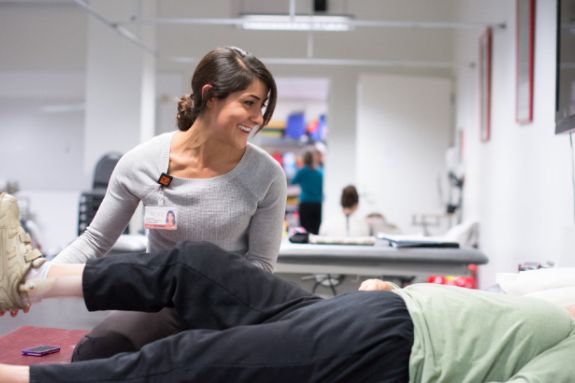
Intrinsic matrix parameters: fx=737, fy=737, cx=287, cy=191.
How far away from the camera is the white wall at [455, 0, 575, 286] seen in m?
3.77

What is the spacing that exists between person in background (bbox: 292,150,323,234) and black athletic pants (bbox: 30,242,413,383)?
6679 millimetres

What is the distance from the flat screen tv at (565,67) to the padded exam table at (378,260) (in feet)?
2.63

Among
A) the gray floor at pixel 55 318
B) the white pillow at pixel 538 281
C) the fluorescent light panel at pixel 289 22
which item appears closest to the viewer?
the white pillow at pixel 538 281

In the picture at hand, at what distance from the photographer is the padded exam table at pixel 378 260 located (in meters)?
3.48

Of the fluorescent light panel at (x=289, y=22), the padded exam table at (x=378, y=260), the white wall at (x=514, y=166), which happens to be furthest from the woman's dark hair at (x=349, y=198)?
the padded exam table at (x=378, y=260)

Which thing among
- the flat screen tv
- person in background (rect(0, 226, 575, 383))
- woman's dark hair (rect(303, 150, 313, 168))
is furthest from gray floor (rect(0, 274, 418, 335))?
woman's dark hair (rect(303, 150, 313, 168))

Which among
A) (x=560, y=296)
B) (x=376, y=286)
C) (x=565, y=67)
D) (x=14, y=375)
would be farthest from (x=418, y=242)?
(x=14, y=375)

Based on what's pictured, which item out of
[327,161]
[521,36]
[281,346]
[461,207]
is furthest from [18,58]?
[281,346]

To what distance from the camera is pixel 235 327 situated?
1.66 metres

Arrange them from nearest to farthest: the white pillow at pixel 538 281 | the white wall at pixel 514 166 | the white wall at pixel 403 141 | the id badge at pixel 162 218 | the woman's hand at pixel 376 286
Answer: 1. the woman's hand at pixel 376 286
2. the id badge at pixel 162 218
3. the white pillow at pixel 538 281
4. the white wall at pixel 514 166
5. the white wall at pixel 403 141

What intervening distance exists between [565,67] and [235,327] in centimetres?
202

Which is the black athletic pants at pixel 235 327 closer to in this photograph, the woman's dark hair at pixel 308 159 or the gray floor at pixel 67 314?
the gray floor at pixel 67 314

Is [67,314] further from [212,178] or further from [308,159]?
[308,159]

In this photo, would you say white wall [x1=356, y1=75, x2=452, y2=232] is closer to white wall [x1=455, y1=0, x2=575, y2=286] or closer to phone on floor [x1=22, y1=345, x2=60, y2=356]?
white wall [x1=455, y1=0, x2=575, y2=286]
